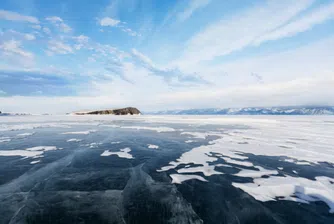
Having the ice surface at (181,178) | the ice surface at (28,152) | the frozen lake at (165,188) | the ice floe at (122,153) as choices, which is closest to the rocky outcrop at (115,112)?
the ice surface at (28,152)

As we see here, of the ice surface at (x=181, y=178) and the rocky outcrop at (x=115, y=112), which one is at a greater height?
the rocky outcrop at (x=115, y=112)

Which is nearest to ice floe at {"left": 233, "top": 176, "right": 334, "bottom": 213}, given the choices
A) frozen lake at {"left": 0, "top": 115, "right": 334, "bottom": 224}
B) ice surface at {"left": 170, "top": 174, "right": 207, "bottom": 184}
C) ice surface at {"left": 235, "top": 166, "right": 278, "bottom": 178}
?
frozen lake at {"left": 0, "top": 115, "right": 334, "bottom": 224}

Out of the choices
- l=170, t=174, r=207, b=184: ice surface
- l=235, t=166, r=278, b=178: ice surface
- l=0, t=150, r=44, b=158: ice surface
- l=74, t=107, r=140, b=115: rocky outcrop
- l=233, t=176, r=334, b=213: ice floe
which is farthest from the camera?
l=74, t=107, r=140, b=115: rocky outcrop

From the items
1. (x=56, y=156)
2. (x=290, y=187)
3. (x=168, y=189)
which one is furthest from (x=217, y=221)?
(x=56, y=156)

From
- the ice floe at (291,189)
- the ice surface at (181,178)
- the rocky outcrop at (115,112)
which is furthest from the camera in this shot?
the rocky outcrop at (115,112)

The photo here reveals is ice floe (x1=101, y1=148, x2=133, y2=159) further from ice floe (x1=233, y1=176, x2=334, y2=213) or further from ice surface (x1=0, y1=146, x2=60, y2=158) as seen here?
ice floe (x1=233, y1=176, x2=334, y2=213)

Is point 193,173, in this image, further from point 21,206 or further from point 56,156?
point 56,156

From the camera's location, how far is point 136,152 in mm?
7914

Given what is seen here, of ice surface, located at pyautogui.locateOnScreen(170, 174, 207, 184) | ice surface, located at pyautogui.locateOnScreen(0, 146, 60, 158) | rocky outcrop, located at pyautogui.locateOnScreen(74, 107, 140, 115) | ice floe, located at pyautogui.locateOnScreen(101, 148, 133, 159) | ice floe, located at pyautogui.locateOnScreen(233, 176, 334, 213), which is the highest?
rocky outcrop, located at pyautogui.locateOnScreen(74, 107, 140, 115)

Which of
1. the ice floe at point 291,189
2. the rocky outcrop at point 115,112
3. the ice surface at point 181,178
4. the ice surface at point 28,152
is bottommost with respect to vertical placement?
the ice floe at point 291,189

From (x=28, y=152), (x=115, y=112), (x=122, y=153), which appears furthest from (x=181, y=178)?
(x=115, y=112)

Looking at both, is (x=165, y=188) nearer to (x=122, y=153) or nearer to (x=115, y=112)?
(x=122, y=153)

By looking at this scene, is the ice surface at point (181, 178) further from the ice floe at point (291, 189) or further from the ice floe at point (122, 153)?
the ice floe at point (122, 153)

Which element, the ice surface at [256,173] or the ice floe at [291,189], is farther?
the ice surface at [256,173]
